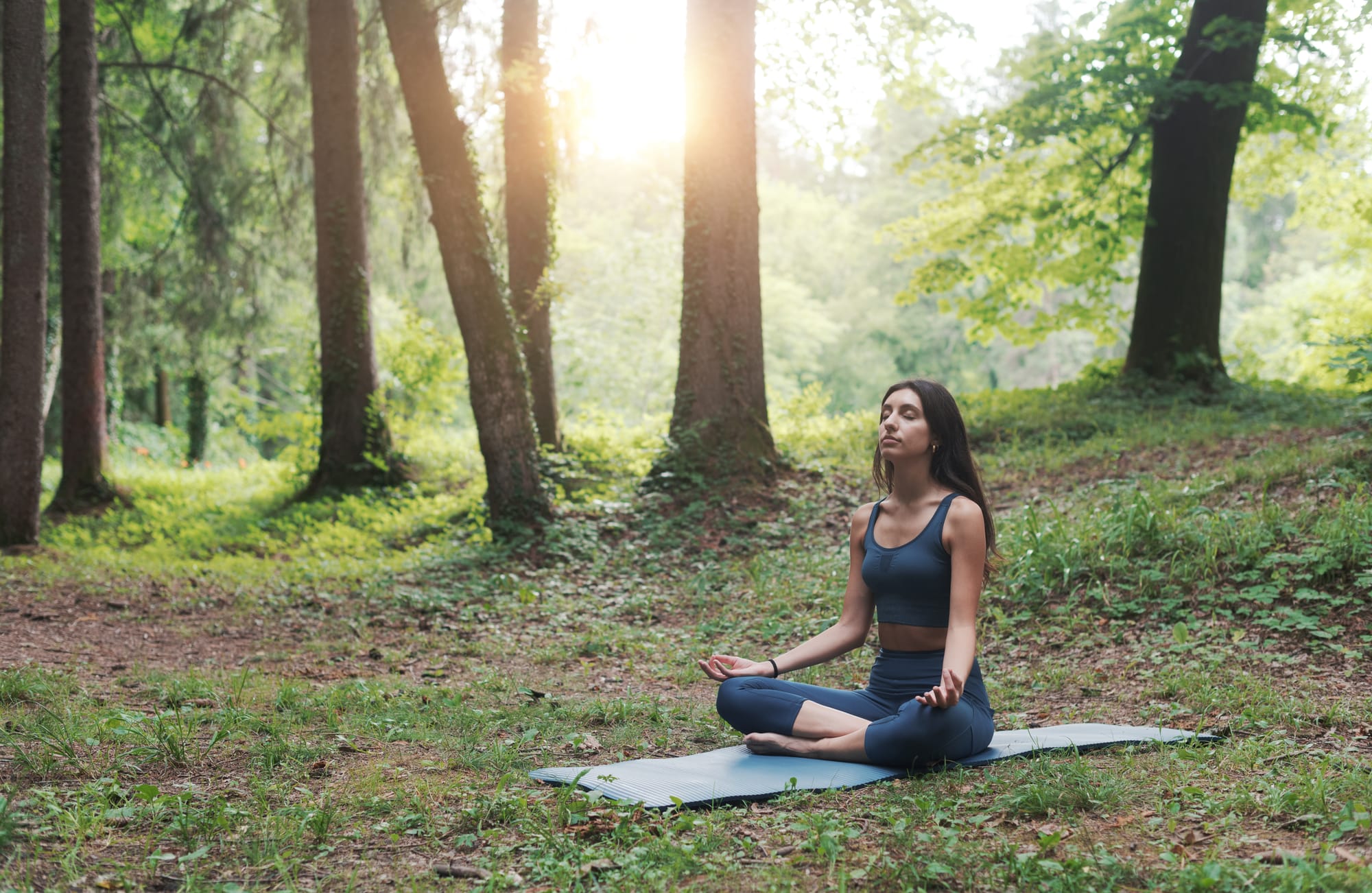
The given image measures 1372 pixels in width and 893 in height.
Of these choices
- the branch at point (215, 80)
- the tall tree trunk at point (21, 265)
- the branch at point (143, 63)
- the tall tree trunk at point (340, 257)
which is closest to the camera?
the tall tree trunk at point (21, 265)

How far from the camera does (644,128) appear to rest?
614 inches

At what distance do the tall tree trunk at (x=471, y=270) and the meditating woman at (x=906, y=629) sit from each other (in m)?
5.62

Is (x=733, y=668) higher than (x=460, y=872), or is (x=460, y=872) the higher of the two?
(x=733, y=668)

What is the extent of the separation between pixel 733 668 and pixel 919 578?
2.87 ft

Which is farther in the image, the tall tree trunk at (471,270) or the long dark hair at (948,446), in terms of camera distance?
the tall tree trunk at (471,270)

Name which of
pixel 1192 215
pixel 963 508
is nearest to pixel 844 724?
pixel 963 508

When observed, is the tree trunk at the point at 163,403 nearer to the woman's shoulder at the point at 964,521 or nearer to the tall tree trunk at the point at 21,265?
the tall tree trunk at the point at 21,265

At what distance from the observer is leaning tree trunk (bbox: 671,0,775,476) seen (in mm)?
10102

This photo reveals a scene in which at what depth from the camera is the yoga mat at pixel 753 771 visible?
3.44m

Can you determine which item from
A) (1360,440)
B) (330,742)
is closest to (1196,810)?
(330,742)

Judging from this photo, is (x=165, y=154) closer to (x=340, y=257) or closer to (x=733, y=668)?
(x=340, y=257)

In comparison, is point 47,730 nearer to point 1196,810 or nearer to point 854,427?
point 1196,810

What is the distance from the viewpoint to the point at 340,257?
1266 cm

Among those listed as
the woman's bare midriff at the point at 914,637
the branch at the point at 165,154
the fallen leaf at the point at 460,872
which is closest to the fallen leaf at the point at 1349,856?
the woman's bare midriff at the point at 914,637
